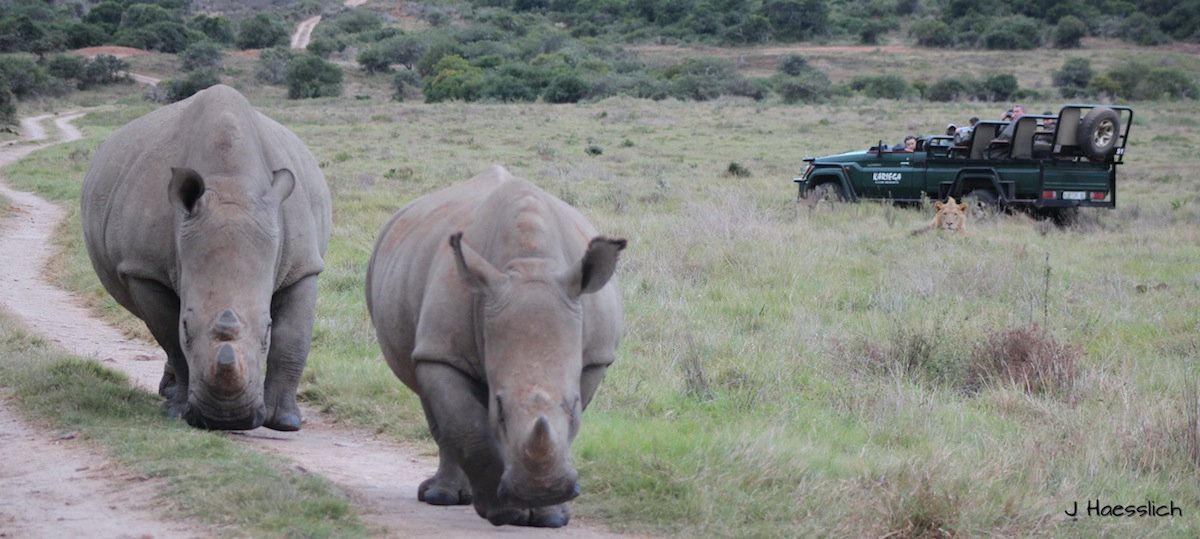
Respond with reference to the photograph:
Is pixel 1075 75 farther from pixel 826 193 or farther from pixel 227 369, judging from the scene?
pixel 227 369

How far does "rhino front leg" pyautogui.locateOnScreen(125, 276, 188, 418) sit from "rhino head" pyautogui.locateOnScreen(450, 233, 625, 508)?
305cm

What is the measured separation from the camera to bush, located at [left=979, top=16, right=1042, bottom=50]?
7662 cm

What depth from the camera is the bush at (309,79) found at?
63562 mm

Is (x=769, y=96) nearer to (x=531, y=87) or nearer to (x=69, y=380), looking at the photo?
(x=531, y=87)

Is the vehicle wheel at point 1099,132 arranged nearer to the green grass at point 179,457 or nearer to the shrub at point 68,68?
the green grass at point 179,457

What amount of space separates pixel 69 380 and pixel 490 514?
3.94 meters

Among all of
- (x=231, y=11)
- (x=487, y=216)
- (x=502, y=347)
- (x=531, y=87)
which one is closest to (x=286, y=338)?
(x=487, y=216)

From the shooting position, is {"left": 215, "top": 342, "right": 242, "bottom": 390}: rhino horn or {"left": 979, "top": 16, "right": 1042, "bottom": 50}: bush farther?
{"left": 979, "top": 16, "right": 1042, "bottom": 50}: bush

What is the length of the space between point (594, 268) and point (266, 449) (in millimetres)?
2938

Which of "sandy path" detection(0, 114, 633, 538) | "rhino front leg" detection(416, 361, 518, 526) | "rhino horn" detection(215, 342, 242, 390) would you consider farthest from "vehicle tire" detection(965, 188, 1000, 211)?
"rhino front leg" detection(416, 361, 518, 526)

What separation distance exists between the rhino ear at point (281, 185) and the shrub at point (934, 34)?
7768cm

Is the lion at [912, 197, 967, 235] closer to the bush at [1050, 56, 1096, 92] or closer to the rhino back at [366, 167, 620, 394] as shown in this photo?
the rhino back at [366, 167, 620, 394]

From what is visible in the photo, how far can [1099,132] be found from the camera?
18.3m

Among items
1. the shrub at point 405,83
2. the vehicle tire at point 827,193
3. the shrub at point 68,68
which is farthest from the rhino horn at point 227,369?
the shrub at point 68,68
